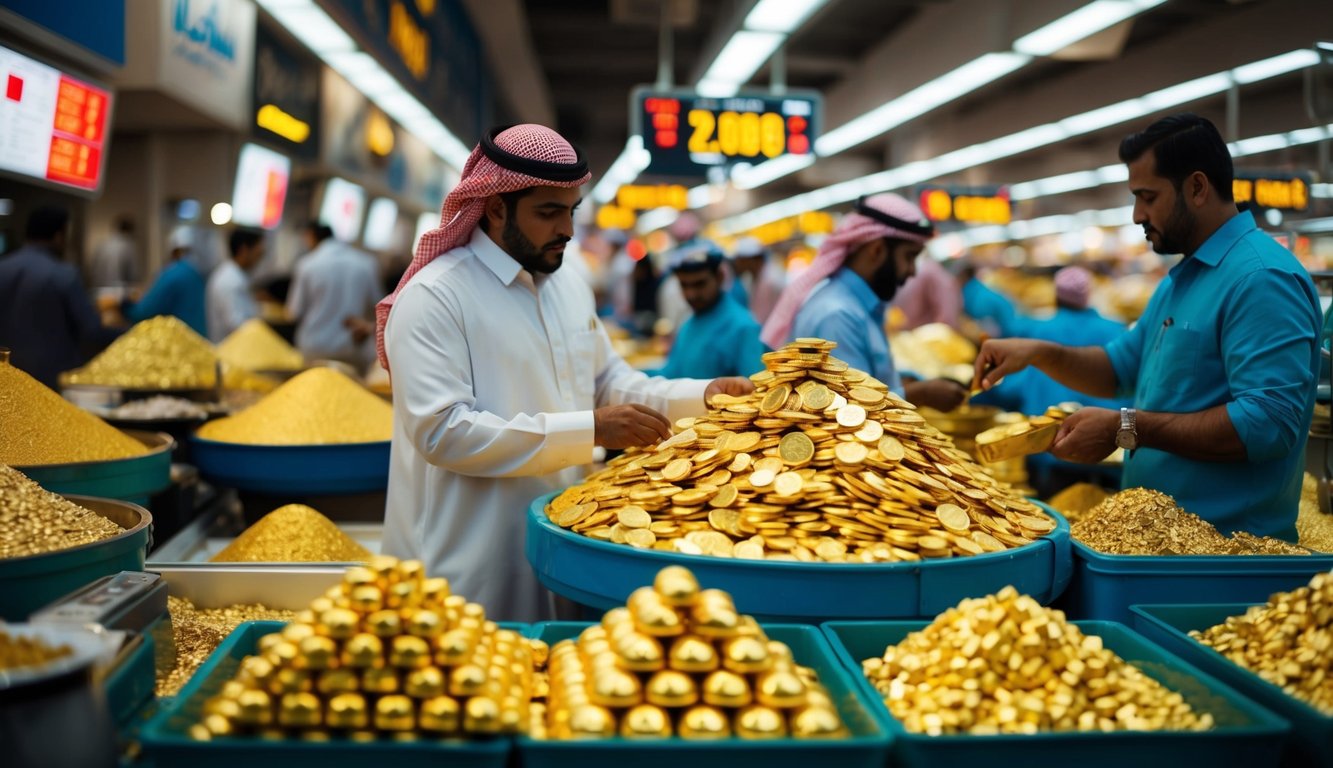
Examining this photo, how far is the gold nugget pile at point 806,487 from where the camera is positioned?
1944mm

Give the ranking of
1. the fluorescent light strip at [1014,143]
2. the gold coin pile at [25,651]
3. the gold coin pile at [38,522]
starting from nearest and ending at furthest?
the gold coin pile at [25,651] < the gold coin pile at [38,522] < the fluorescent light strip at [1014,143]

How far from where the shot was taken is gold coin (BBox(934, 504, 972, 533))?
1.99 metres

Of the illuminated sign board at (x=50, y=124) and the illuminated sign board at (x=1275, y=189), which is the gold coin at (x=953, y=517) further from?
the illuminated sign board at (x=1275, y=189)

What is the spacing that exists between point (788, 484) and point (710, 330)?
3.36 meters

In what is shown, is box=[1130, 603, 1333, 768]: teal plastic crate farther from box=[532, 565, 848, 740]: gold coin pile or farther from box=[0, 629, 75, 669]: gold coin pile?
box=[0, 629, 75, 669]: gold coin pile

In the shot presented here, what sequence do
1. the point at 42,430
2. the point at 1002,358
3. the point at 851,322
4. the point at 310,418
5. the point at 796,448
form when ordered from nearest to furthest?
the point at 796,448 → the point at 42,430 → the point at 1002,358 → the point at 310,418 → the point at 851,322

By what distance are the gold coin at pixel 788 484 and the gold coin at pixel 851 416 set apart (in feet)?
0.69

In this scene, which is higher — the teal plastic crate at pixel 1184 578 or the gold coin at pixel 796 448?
the gold coin at pixel 796 448

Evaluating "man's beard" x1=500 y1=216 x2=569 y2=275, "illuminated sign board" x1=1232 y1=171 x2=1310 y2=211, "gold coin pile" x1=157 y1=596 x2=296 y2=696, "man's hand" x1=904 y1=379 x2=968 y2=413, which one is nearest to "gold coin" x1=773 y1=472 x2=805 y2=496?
"man's beard" x1=500 y1=216 x2=569 y2=275

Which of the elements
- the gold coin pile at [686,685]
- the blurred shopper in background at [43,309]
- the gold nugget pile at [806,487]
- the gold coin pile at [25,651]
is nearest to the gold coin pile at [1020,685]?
the gold coin pile at [686,685]

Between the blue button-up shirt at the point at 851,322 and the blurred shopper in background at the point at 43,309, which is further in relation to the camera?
the blurred shopper in background at the point at 43,309

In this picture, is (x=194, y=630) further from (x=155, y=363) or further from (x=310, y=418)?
(x=155, y=363)

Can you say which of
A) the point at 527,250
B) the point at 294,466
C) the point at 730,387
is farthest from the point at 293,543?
the point at 730,387

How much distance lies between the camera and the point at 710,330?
17.5 feet
